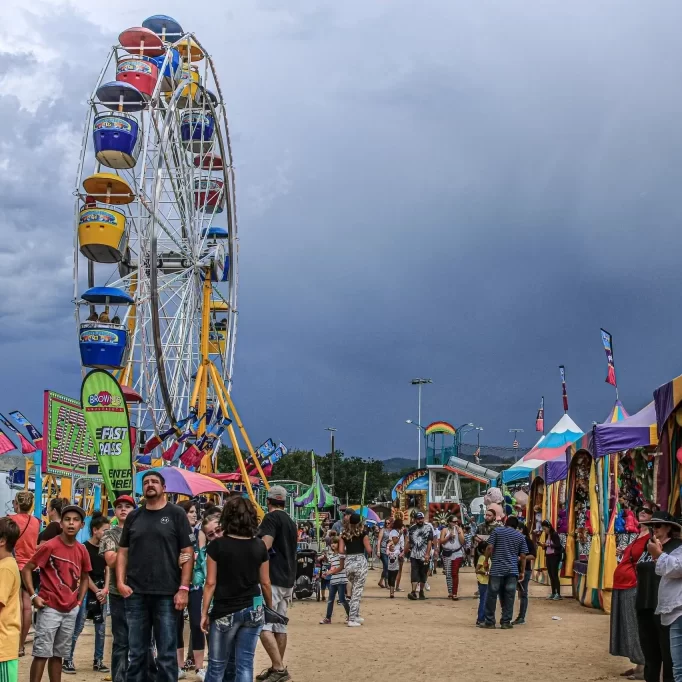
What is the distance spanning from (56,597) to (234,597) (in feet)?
5.90

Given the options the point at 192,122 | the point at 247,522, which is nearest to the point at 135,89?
the point at 192,122

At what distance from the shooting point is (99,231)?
2652 cm

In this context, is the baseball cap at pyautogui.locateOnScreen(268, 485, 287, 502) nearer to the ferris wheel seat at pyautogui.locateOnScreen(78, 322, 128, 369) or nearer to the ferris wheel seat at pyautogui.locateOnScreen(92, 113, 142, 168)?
the ferris wheel seat at pyautogui.locateOnScreen(78, 322, 128, 369)

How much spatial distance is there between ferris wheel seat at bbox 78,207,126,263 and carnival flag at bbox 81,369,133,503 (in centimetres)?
1581

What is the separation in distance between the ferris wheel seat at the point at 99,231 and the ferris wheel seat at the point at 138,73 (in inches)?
166

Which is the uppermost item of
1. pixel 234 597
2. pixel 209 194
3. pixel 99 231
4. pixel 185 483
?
pixel 209 194

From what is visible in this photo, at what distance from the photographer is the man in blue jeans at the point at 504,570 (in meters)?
12.9

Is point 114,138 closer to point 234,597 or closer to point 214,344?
point 214,344

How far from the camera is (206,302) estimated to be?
32.1 metres

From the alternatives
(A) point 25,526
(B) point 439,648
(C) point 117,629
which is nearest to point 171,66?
(A) point 25,526

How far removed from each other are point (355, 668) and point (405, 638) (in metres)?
2.49

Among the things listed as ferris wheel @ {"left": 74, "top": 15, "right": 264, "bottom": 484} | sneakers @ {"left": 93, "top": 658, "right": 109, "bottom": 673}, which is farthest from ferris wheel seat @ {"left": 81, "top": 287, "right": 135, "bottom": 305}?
sneakers @ {"left": 93, "top": 658, "right": 109, "bottom": 673}

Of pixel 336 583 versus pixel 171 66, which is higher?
pixel 171 66

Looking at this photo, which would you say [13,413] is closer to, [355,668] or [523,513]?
[523,513]
